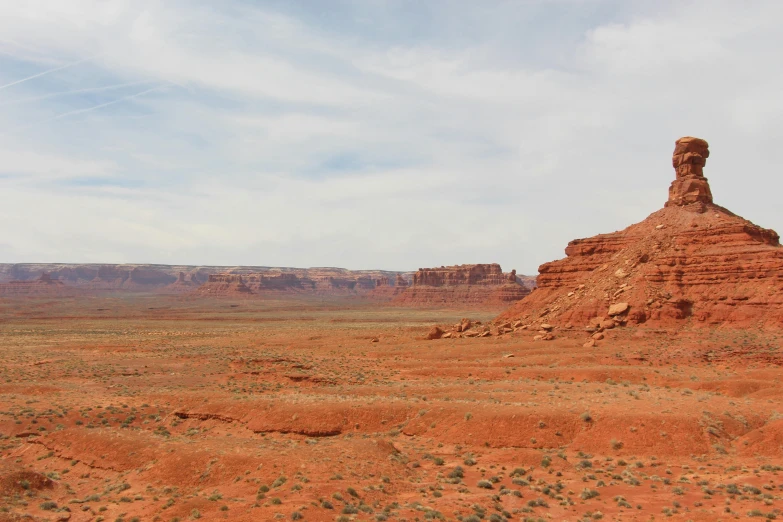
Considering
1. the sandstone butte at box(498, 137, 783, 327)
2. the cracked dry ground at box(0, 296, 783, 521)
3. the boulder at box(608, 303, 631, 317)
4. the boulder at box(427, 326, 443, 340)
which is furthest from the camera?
the boulder at box(427, 326, 443, 340)

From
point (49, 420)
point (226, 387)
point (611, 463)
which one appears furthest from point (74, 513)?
point (226, 387)

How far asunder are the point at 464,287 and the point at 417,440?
486 ft

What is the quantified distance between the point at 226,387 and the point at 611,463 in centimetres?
2176

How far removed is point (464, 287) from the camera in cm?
16825

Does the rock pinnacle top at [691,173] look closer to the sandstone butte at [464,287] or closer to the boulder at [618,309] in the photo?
the boulder at [618,309]

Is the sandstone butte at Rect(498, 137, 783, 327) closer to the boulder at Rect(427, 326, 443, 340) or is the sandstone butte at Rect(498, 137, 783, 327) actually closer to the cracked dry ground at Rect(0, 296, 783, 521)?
the cracked dry ground at Rect(0, 296, 783, 521)

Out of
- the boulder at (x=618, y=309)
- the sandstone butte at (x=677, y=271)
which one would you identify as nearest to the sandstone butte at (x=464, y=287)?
the sandstone butte at (x=677, y=271)

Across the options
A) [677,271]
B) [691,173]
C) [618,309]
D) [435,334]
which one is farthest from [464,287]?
[618,309]

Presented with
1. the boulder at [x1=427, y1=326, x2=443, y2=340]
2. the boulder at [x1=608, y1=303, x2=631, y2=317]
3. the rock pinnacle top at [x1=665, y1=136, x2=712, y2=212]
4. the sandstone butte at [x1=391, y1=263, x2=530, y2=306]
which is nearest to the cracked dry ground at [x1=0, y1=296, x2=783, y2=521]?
the boulder at [x1=608, y1=303, x2=631, y2=317]

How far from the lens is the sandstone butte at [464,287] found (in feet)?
506

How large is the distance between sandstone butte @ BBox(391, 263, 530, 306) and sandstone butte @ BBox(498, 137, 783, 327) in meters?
93.1

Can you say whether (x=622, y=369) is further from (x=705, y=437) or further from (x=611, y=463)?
(x=611, y=463)

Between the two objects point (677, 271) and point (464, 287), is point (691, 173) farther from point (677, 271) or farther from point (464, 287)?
point (464, 287)

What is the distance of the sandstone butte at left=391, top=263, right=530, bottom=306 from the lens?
6073 inches
